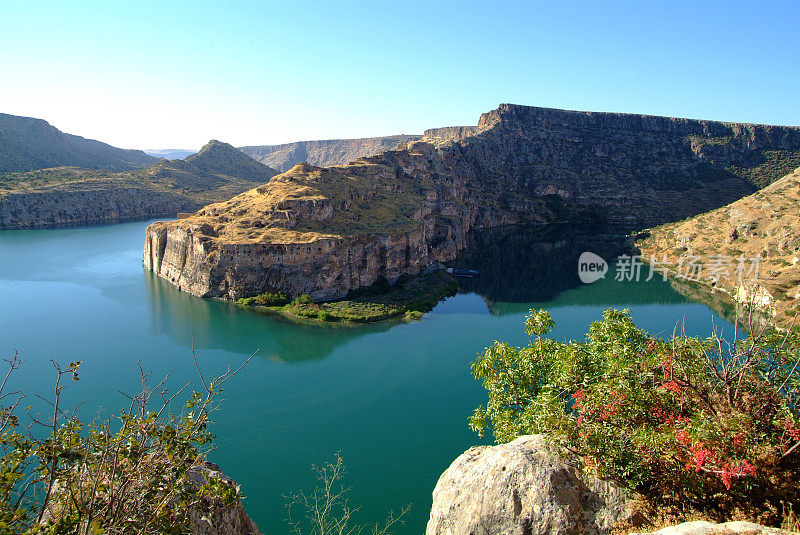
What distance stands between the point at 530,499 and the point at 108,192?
129891 millimetres

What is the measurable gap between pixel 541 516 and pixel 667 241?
250 feet

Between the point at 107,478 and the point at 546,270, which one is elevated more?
the point at 107,478

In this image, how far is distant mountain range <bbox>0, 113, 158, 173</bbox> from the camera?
140m

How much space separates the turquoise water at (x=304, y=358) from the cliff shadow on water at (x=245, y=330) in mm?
182

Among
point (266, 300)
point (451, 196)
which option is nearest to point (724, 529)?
point (266, 300)

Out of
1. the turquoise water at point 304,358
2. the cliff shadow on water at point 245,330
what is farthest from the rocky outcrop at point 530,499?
the cliff shadow on water at point 245,330

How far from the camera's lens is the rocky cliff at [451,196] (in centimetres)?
5053

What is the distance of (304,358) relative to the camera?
35781 mm

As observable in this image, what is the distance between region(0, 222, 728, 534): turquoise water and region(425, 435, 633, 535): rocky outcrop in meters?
8.62

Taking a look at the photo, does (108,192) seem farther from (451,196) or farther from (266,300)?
(266,300)

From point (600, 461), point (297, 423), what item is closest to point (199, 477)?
point (600, 461)

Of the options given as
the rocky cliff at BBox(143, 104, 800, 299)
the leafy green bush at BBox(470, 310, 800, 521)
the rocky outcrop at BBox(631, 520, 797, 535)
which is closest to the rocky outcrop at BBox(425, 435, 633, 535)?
the leafy green bush at BBox(470, 310, 800, 521)

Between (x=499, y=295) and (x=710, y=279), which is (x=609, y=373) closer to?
(x=499, y=295)

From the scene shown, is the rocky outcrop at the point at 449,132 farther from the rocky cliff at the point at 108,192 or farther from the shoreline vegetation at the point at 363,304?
the shoreline vegetation at the point at 363,304
